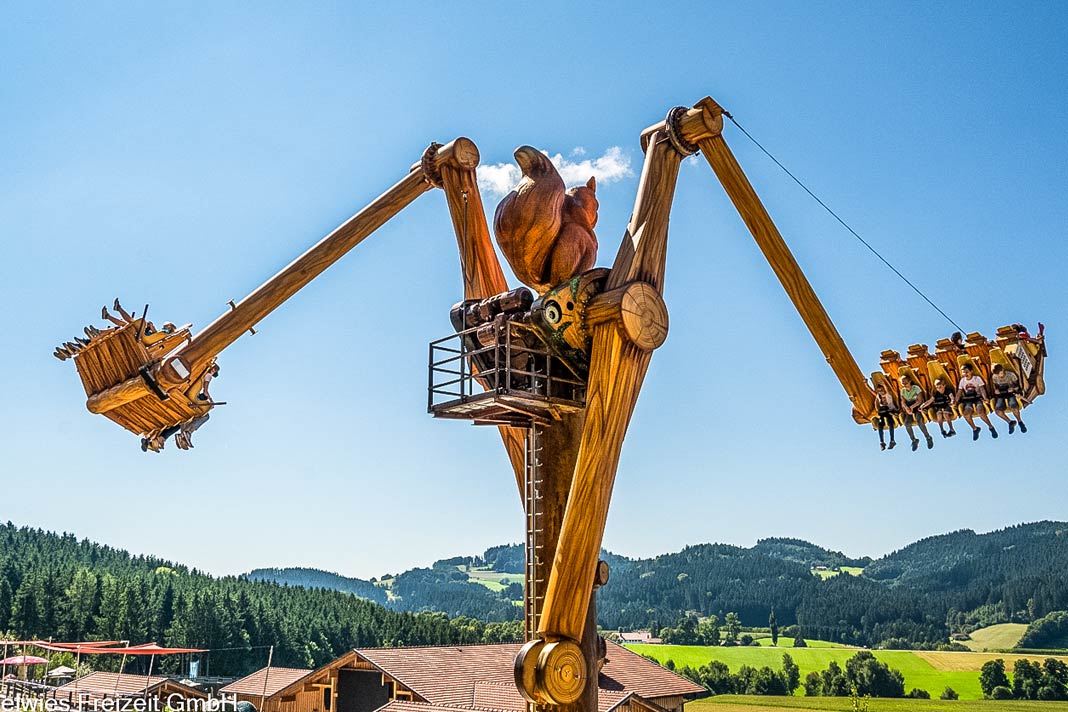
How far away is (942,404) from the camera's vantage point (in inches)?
519

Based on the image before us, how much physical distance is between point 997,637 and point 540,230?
10172 centimetres

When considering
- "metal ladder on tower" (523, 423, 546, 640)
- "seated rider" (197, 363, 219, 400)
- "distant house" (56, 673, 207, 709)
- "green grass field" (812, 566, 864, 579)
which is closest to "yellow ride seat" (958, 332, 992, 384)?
"metal ladder on tower" (523, 423, 546, 640)

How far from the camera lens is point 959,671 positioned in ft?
268

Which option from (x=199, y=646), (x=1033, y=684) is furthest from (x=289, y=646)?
(x=1033, y=684)

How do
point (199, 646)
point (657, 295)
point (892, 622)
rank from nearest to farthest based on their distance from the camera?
point (657, 295), point (199, 646), point (892, 622)

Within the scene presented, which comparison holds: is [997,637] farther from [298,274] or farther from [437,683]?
[298,274]

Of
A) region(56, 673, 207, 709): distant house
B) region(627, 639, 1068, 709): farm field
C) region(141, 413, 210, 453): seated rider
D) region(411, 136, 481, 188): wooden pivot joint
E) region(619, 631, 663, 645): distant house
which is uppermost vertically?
region(411, 136, 481, 188): wooden pivot joint

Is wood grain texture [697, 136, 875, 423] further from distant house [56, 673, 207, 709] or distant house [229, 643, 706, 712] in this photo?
distant house [56, 673, 207, 709]

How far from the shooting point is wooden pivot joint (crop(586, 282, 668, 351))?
1159 cm

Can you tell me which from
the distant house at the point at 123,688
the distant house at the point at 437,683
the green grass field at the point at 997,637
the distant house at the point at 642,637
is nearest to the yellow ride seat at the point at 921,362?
the distant house at the point at 437,683

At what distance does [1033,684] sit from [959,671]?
850 cm

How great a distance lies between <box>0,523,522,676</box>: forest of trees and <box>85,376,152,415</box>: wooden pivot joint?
179 ft

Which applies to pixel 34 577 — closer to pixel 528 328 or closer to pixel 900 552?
pixel 528 328

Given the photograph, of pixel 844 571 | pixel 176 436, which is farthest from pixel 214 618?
pixel 844 571
